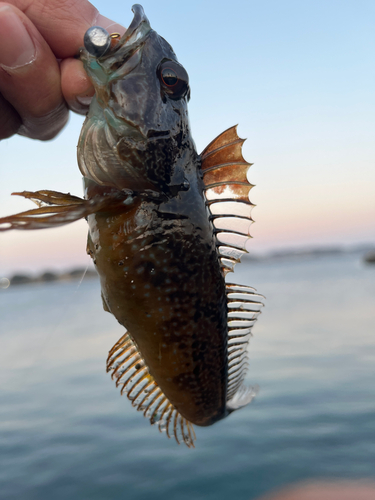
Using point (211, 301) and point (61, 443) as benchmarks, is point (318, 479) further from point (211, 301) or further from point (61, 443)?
point (211, 301)

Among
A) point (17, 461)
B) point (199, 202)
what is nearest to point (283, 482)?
point (17, 461)

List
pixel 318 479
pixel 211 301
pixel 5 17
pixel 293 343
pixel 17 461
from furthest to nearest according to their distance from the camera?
pixel 293 343 < pixel 17 461 < pixel 318 479 < pixel 211 301 < pixel 5 17

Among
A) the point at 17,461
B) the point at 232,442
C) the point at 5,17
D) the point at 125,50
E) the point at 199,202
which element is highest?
the point at 5,17

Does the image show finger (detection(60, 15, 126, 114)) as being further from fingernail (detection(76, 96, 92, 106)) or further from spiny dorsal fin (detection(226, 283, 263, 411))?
spiny dorsal fin (detection(226, 283, 263, 411))

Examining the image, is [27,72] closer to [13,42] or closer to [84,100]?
[13,42]

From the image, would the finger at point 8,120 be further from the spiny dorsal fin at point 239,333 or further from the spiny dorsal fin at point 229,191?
the spiny dorsal fin at point 239,333

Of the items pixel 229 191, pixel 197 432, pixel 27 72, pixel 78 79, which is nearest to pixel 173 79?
Result: pixel 78 79

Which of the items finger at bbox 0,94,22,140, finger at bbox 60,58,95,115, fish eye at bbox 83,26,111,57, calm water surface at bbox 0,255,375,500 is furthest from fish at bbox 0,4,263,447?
finger at bbox 0,94,22,140

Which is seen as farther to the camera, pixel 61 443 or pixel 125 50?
pixel 61 443
